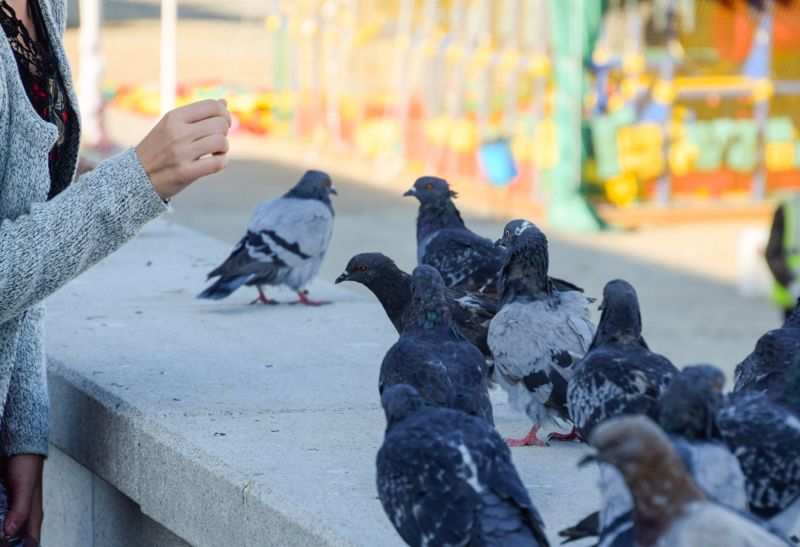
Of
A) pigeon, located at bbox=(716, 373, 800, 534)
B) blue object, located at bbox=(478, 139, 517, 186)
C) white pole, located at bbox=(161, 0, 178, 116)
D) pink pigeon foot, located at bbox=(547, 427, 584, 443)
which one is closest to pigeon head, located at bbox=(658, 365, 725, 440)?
pigeon, located at bbox=(716, 373, 800, 534)

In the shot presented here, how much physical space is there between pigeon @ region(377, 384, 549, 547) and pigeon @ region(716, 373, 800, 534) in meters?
0.39

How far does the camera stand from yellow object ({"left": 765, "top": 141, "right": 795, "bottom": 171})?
501 inches

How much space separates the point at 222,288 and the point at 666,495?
3.23 metres

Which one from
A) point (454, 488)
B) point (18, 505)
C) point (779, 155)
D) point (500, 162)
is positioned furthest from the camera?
point (779, 155)

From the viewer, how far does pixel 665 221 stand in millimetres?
12242

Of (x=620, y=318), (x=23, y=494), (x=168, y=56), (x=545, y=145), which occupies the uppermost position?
(x=620, y=318)

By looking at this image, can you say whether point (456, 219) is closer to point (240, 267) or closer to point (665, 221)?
point (240, 267)

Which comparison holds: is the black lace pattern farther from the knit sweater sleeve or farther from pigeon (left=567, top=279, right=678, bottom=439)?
pigeon (left=567, top=279, right=678, bottom=439)

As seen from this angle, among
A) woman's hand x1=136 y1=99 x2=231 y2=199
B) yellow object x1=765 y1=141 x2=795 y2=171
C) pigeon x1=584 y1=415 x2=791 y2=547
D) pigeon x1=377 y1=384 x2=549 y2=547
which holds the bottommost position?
yellow object x1=765 y1=141 x2=795 y2=171

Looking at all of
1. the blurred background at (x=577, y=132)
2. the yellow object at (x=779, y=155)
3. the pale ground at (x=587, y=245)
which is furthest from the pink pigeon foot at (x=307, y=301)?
the yellow object at (x=779, y=155)

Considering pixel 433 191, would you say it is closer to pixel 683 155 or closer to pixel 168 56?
pixel 683 155

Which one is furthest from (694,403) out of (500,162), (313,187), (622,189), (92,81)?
(92,81)

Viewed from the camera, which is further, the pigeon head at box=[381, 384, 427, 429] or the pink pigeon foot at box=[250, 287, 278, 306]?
the pink pigeon foot at box=[250, 287, 278, 306]

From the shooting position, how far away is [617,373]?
2.72 m
